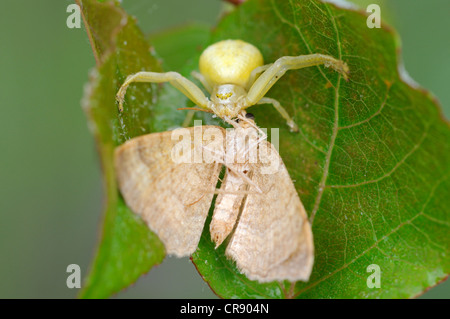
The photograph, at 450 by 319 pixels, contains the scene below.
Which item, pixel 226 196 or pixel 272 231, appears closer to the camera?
pixel 272 231

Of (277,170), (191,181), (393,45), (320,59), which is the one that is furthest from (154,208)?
(393,45)

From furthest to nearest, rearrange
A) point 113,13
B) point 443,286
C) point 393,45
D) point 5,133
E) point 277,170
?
1. point 5,133
2. point 443,286
3. point 277,170
4. point 113,13
5. point 393,45

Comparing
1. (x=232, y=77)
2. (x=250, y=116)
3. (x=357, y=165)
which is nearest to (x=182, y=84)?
(x=232, y=77)

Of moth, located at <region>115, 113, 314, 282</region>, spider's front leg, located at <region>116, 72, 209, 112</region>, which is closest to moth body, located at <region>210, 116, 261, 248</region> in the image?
moth, located at <region>115, 113, 314, 282</region>

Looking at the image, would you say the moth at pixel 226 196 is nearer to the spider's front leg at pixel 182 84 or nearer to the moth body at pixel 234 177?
the moth body at pixel 234 177

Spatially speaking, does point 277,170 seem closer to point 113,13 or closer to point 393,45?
point 393,45

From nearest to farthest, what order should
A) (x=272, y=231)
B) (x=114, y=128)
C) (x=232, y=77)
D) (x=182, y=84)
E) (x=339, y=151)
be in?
(x=114, y=128) < (x=272, y=231) < (x=339, y=151) < (x=182, y=84) < (x=232, y=77)

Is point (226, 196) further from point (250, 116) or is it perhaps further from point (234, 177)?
point (250, 116)
